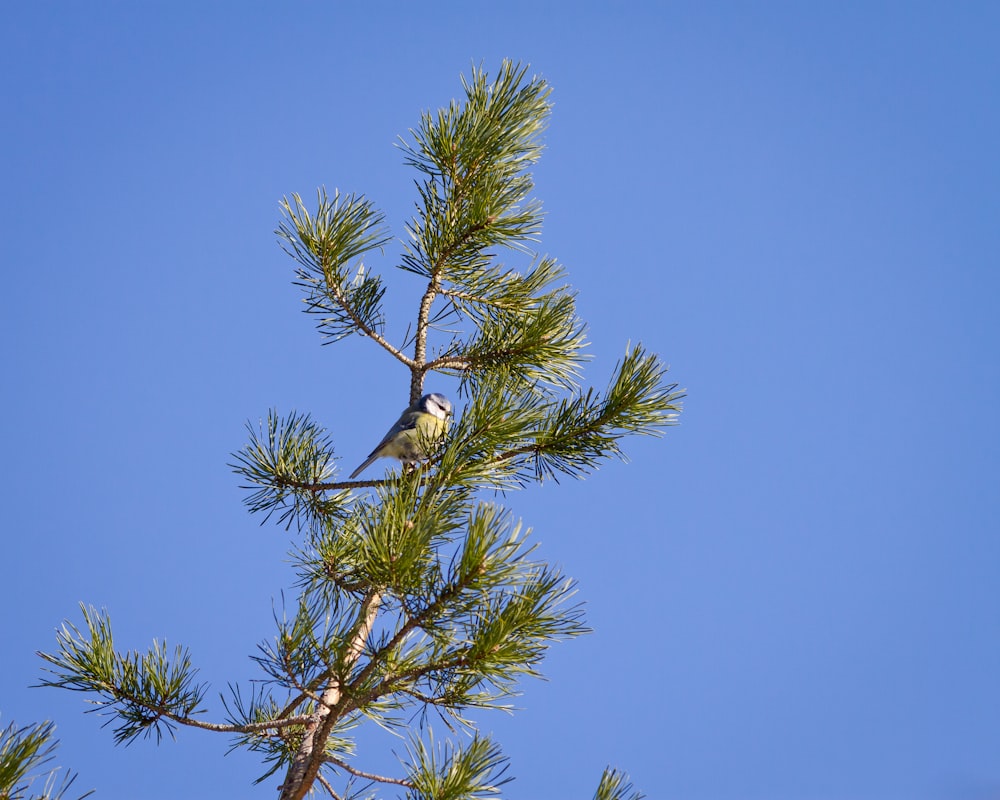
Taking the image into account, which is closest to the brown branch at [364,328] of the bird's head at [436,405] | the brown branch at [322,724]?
the bird's head at [436,405]

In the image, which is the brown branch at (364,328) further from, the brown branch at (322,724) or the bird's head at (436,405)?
the brown branch at (322,724)

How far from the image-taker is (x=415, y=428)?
348 cm

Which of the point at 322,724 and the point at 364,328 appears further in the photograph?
the point at 364,328

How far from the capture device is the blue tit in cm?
341

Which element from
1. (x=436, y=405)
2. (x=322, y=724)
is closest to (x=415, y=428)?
(x=436, y=405)

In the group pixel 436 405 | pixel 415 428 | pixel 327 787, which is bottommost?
pixel 327 787

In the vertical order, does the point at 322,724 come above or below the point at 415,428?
below

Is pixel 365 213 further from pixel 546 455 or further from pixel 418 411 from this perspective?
pixel 546 455

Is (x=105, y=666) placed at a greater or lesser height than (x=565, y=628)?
lesser

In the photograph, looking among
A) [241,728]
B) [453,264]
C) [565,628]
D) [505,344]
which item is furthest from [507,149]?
[241,728]

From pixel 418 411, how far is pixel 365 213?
0.83m

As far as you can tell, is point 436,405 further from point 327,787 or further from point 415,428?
point 327,787

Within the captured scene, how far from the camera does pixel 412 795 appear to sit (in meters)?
2.76

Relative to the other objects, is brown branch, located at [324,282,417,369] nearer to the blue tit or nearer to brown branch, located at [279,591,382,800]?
the blue tit
